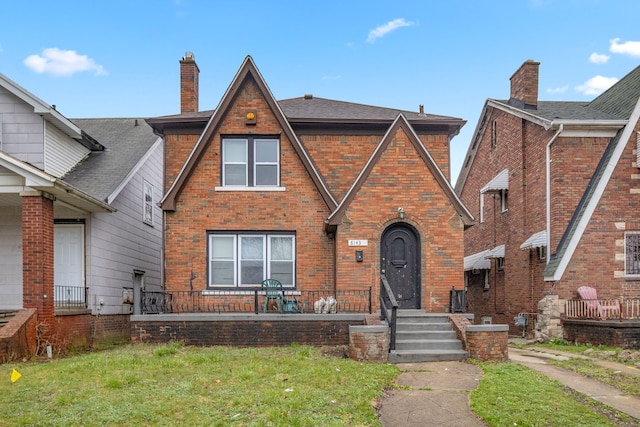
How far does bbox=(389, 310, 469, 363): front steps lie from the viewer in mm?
12500

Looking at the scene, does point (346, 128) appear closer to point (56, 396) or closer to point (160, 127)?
point (160, 127)

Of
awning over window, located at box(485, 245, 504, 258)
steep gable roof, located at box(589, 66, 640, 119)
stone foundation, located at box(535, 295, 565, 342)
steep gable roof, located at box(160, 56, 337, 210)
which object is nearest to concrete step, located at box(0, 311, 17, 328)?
steep gable roof, located at box(160, 56, 337, 210)

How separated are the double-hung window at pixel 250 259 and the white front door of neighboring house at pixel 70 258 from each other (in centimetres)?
360

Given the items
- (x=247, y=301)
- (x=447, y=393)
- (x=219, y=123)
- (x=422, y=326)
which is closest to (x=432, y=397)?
(x=447, y=393)

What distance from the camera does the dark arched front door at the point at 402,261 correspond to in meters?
15.7

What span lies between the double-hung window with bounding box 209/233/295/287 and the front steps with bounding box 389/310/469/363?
3.66m

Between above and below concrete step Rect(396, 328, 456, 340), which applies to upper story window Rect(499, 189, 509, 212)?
above

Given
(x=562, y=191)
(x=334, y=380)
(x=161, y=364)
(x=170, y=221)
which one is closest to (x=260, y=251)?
(x=170, y=221)

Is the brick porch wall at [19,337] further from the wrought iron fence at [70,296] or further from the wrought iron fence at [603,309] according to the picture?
the wrought iron fence at [603,309]

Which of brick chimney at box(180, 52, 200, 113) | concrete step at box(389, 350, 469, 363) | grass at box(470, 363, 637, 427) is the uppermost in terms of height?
brick chimney at box(180, 52, 200, 113)

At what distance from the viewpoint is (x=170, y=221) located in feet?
53.9

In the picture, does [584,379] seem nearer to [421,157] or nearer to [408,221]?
[408,221]

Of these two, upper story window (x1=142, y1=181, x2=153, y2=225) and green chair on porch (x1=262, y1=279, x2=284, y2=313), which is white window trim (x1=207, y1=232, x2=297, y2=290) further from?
upper story window (x1=142, y1=181, x2=153, y2=225)

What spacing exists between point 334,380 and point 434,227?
7.09m
